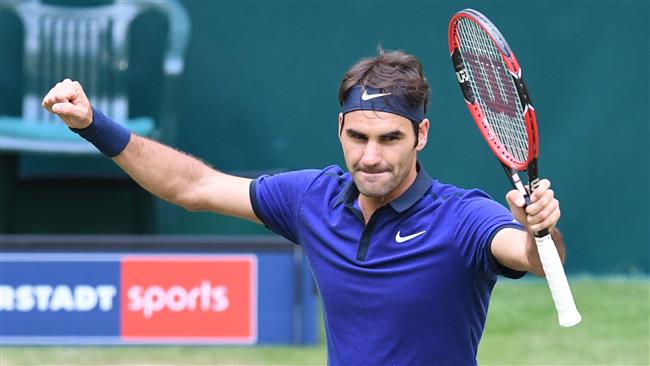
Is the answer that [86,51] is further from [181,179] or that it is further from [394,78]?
[394,78]

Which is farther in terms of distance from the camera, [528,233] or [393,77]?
[393,77]

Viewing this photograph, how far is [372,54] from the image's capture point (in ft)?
31.3

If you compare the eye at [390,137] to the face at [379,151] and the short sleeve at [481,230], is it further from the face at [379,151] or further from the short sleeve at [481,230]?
the short sleeve at [481,230]

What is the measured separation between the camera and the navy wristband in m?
4.25

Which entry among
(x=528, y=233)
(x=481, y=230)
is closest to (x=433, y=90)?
(x=481, y=230)

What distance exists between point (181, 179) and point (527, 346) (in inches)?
170

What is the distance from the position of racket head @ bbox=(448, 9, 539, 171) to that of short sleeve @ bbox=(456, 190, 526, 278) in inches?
6.3

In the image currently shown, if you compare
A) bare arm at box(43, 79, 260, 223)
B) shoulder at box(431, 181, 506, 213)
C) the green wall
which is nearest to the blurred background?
the green wall

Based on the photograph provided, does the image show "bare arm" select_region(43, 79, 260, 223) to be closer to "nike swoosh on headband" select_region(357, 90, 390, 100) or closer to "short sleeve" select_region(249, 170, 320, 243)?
"short sleeve" select_region(249, 170, 320, 243)

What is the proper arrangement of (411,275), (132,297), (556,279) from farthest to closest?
(132,297), (411,275), (556,279)

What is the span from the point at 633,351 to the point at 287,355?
2.16 m

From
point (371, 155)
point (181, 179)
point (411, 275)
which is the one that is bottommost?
point (411, 275)

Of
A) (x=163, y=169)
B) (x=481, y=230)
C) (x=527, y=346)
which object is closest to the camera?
(x=481, y=230)

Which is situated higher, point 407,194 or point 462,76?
point 462,76
